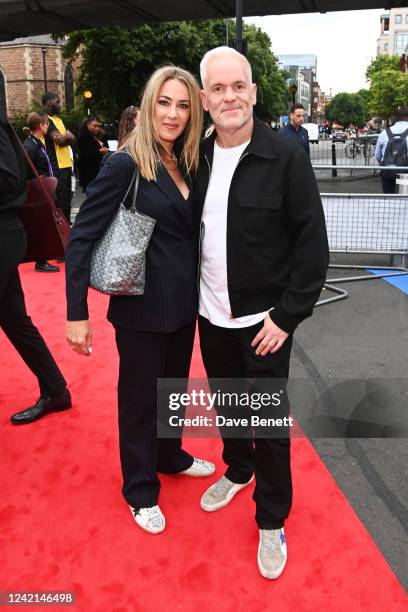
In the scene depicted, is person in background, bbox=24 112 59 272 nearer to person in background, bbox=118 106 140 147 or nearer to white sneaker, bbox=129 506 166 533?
person in background, bbox=118 106 140 147

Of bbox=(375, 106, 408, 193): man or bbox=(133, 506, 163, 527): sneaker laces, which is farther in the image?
bbox=(375, 106, 408, 193): man

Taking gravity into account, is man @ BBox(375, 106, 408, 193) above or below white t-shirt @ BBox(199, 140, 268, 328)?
above

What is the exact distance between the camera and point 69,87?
48.3m

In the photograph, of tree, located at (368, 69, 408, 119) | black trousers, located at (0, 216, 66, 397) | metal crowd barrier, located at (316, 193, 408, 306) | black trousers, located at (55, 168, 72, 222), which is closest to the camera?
black trousers, located at (0, 216, 66, 397)

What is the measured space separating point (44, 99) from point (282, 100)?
64097 mm

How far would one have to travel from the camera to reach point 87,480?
287cm

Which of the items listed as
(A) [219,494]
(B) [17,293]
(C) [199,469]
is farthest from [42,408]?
(A) [219,494]

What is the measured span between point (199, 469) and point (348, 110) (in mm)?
156686

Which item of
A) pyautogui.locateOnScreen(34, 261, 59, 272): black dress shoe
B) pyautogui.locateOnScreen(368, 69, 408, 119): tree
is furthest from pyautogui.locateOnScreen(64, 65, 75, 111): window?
pyautogui.locateOnScreen(34, 261, 59, 272): black dress shoe

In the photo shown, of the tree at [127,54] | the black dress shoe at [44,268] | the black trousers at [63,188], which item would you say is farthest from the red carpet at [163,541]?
the tree at [127,54]

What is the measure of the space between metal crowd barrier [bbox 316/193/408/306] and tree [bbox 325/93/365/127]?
149 m

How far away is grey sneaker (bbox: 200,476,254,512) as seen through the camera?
263 cm

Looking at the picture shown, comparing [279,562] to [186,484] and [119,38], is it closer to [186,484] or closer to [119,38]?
[186,484]

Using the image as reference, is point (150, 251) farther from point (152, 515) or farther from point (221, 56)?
point (152, 515)
